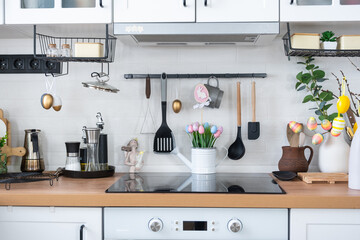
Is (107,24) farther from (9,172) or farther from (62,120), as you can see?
(9,172)

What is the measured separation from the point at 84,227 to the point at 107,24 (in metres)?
0.96

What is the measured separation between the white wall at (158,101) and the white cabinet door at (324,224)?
2.20 ft

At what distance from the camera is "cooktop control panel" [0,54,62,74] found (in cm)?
240

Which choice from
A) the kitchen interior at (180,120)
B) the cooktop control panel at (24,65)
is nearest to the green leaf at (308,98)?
the kitchen interior at (180,120)

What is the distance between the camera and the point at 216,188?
1.86 meters

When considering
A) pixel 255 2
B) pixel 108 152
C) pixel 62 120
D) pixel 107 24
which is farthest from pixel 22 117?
pixel 255 2

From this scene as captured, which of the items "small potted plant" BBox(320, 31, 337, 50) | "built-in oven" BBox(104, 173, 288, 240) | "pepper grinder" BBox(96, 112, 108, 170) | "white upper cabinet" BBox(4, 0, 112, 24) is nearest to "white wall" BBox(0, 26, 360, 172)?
"pepper grinder" BBox(96, 112, 108, 170)

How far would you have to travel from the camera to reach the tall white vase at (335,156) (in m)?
2.16

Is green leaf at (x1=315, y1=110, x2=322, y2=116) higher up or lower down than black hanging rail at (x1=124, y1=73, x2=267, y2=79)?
lower down

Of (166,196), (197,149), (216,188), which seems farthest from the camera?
(197,149)

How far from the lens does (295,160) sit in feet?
7.27

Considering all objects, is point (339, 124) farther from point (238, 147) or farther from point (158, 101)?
point (158, 101)

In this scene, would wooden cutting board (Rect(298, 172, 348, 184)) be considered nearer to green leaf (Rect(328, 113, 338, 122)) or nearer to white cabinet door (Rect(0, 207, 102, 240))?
green leaf (Rect(328, 113, 338, 122))

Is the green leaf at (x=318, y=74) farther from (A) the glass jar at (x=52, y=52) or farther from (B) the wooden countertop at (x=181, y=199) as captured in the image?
(A) the glass jar at (x=52, y=52)
